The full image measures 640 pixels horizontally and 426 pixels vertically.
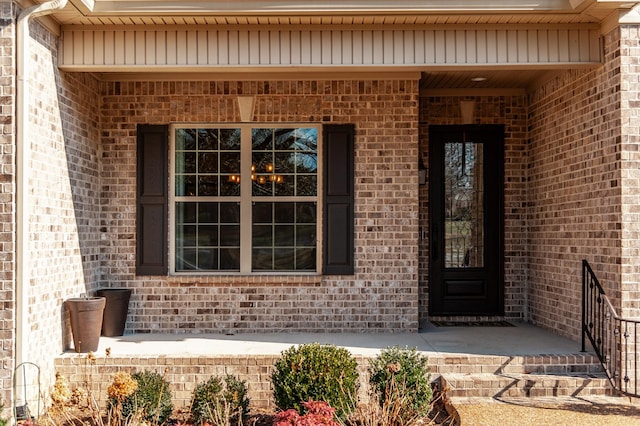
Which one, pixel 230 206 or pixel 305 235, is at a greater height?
pixel 230 206

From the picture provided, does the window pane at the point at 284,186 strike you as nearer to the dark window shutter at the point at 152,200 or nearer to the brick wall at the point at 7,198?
the dark window shutter at the point at 152,200

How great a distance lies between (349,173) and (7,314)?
3.89m

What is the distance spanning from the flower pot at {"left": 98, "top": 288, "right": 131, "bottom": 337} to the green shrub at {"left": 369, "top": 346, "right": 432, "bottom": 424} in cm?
326

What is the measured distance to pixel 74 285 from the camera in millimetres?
6504

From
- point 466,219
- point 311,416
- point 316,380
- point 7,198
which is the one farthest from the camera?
point 466,219

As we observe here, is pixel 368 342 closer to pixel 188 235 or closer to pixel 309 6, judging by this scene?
pixel 188 235

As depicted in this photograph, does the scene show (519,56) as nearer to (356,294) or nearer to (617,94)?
(617,94)

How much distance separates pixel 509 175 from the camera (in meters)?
8.08

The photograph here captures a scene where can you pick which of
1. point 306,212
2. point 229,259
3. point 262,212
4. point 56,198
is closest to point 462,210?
point 306,212

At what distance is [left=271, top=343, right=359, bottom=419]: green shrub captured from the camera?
15.9 ft

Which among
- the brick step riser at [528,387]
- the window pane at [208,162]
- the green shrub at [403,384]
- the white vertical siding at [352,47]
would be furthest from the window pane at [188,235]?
the brick step riser at [528,387]

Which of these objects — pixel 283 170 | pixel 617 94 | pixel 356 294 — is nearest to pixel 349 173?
pixel 283 170

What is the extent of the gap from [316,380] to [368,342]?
73.3 inches

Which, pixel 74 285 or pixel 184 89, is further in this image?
pixel 184 89
